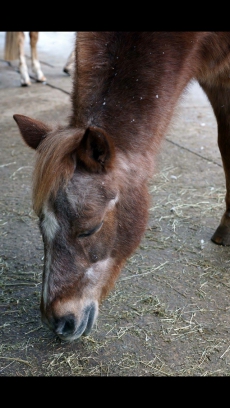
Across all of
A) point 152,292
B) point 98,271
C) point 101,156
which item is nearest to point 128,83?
point 101,156

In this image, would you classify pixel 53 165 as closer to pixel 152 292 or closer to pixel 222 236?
pixel 152 292

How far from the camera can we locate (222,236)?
3.99 metres

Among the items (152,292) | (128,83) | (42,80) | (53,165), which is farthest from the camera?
(42,80)

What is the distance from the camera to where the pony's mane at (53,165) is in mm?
2434

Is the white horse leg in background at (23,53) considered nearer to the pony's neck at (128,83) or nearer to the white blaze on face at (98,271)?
the pony's neck at (128,83)

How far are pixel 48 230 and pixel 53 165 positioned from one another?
29cm

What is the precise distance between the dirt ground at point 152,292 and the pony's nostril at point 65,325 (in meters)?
0.31

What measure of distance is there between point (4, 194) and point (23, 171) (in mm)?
510

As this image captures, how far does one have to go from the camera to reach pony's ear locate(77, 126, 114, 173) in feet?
7.78

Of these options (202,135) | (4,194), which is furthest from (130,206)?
(202,135)

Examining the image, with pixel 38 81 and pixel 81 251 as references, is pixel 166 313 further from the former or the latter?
pixel 38 81

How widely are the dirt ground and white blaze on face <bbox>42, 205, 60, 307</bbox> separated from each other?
0.52m

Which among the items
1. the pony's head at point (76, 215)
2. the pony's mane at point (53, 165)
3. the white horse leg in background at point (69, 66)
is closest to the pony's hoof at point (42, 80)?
the white horse leg in background at point (69, 66)

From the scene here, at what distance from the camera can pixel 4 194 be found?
15.3ft
